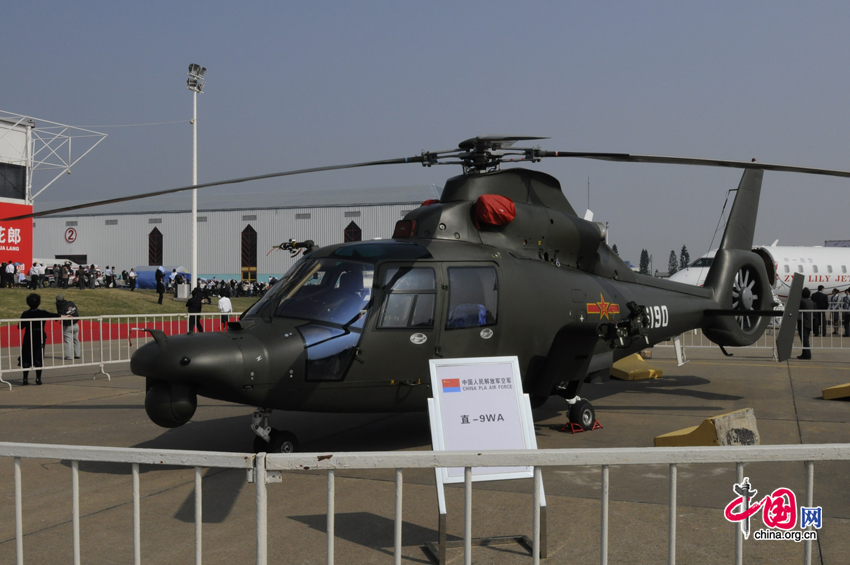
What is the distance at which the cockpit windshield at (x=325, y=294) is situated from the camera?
6.83 meters

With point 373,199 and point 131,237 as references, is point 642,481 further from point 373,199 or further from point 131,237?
point 131,237

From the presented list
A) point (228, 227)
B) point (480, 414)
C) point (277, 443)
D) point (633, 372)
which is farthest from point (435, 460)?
point (228, 227)

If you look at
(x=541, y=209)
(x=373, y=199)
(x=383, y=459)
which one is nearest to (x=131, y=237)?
(x=373, y=199)

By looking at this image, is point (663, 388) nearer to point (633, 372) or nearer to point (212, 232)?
point (633, 372)

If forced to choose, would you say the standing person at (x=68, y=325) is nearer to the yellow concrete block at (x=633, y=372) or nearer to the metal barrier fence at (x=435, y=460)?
the yellow concrete block at (x=633, y=372)

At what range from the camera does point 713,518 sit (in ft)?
16.6

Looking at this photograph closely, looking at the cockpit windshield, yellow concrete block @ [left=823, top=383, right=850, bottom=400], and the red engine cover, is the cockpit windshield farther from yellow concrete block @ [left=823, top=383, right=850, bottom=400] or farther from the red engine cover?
yellow concrete block @ [left=823, top=383, right=850, bottom=400]

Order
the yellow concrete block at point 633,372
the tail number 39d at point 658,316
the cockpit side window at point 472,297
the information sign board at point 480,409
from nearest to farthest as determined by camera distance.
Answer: the information sign board at point 480,409 < the cockpit side window at point 472,297 < the tail number 39d at point 658,316 < the yellow concrete block at point 633,372

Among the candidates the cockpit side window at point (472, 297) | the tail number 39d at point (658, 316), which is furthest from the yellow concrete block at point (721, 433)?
the tail number 39d at point (658, 316)

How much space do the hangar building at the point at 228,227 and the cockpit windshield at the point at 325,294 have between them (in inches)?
2103

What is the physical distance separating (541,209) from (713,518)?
4.56 meters

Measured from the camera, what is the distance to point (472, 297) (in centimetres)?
750

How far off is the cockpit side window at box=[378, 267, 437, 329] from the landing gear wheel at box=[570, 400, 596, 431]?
7.84 feet

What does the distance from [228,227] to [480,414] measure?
64.3 m
